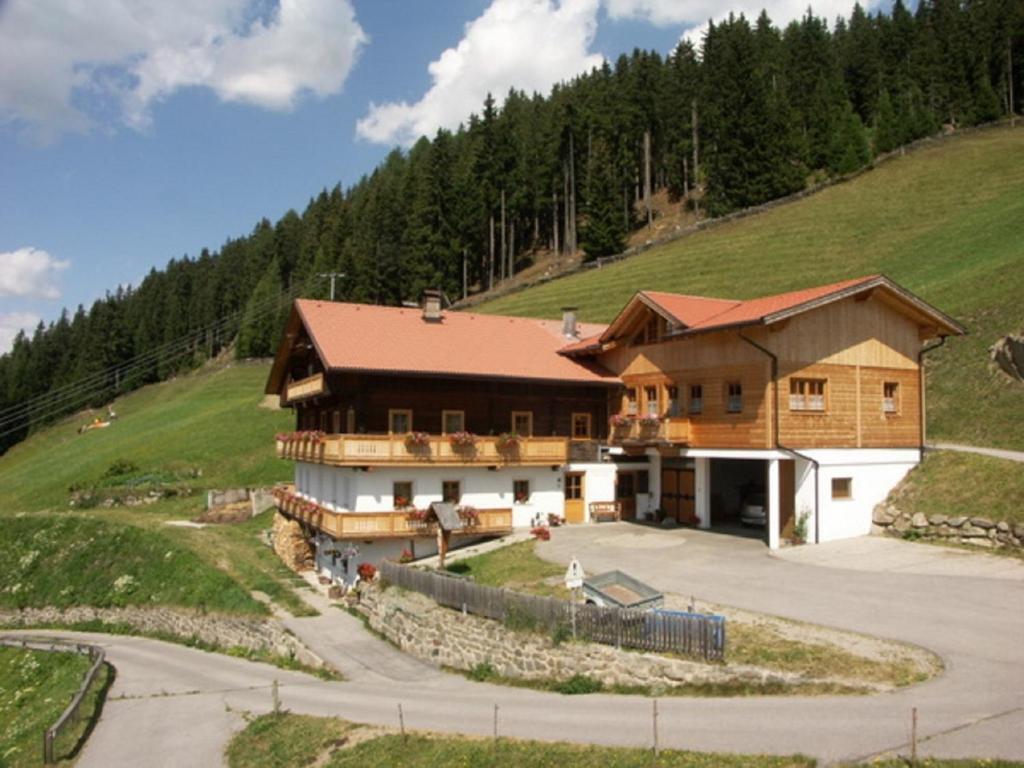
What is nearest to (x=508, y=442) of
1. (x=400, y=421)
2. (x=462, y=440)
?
(x=462, y=440)

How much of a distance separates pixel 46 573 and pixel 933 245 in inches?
2182

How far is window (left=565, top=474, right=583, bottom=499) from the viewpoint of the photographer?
32594 millimetres

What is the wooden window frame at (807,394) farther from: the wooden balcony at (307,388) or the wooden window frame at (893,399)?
the wooden balcony at (307,388)

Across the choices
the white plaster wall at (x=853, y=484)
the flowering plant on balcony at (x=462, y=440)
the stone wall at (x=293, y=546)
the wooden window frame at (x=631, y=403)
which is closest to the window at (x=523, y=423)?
the flowering plant on balcony at (x=462, y=440)

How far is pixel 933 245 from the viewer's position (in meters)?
54.7

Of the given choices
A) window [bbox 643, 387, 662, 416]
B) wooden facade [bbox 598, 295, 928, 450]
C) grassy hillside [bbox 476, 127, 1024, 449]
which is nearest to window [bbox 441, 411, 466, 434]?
wooden facade [bbox 598, 295, 928, 450]

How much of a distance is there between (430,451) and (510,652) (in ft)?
36.4

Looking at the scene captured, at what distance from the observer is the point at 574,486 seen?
107 ft

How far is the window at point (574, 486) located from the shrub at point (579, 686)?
16.0 m

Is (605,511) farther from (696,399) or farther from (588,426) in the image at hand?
(696,399)

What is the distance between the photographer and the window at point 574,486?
32.6 m

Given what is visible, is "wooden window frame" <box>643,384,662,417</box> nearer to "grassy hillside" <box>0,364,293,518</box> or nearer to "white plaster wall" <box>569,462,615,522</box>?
"white plaster wall" <box>569,462,615,522</box>

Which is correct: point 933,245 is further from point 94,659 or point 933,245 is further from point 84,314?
point 84,314

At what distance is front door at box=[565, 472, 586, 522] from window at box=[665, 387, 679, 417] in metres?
4.53
